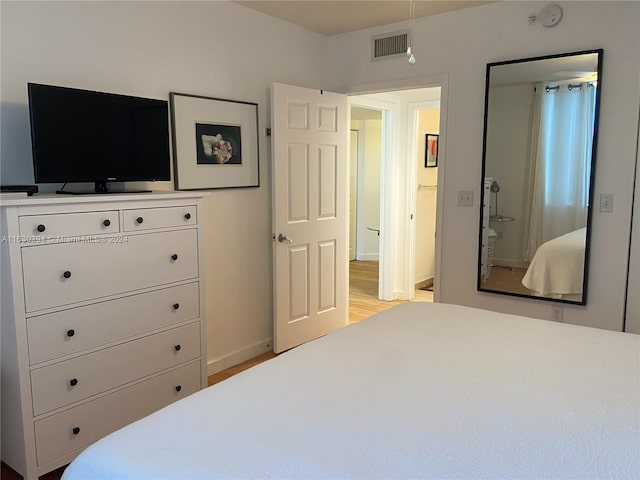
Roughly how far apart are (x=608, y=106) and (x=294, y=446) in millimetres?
2823

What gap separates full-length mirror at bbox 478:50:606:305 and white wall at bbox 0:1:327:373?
157 centimetres

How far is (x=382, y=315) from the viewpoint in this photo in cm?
225

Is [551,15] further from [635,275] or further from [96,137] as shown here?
[96,137]

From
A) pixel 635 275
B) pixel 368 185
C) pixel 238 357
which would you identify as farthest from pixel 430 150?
pixel 238 357

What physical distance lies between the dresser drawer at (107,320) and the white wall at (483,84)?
6.44 ft

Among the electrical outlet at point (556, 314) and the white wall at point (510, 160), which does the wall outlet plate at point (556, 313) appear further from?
the white wall at point (510, 160)

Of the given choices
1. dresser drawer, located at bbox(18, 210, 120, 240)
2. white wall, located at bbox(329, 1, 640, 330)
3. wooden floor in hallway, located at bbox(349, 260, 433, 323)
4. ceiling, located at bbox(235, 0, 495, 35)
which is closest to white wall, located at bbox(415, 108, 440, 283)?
wooden floor in hallway, located at bbox(349, 260, 433, 323)

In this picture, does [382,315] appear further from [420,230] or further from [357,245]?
[357,245]

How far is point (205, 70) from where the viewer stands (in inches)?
125

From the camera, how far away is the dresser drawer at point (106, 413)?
84.7 inches

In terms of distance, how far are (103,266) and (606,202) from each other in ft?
9.44

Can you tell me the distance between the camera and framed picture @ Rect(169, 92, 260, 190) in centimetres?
303

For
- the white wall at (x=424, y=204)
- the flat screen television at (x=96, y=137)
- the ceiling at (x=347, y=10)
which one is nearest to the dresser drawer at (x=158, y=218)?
the flat screen television at (x=96, y=137)

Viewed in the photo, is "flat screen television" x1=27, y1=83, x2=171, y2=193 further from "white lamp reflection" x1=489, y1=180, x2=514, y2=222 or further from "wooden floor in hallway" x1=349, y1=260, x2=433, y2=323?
"wooden floor in hallway" x1=349, y1=260, x2=433, y2=323
